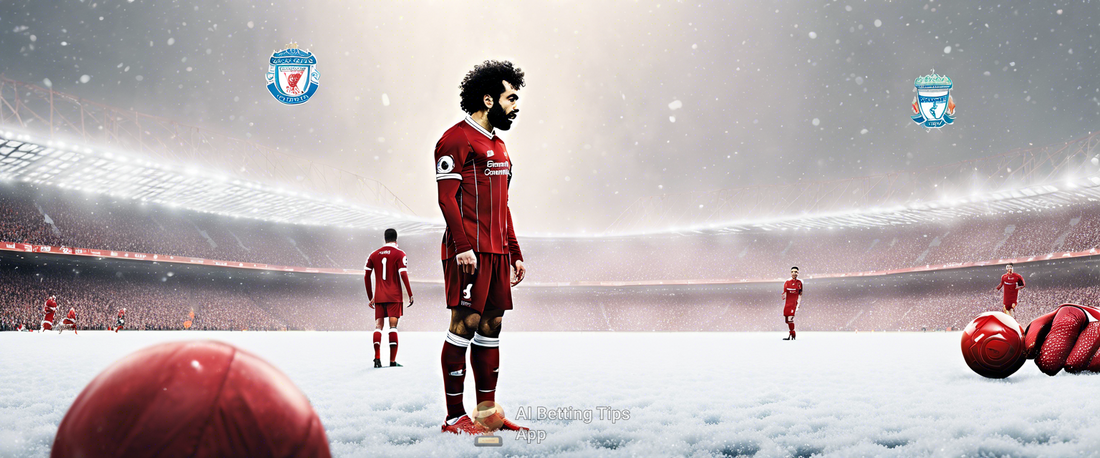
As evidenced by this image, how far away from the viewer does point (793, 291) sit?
15.4m

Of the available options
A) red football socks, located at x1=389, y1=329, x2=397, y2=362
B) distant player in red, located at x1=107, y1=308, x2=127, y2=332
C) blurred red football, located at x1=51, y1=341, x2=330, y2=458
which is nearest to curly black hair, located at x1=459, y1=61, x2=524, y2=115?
blurred red football, located at x1=51, y1=341, x2=330, y2=458

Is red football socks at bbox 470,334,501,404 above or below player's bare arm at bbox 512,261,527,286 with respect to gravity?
below

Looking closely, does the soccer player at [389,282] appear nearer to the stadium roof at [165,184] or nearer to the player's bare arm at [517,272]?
the player's bare arm at [517,272]

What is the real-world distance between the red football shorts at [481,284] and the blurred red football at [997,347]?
5050mm

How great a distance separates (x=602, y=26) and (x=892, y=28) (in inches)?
644

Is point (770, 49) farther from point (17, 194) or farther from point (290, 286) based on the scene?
point (17, 194)

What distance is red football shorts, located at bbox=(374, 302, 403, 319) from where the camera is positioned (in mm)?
8266

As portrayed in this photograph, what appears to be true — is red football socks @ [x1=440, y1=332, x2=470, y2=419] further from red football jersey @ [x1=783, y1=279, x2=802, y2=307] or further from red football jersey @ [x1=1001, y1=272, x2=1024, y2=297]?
red football jersey @ [x1=1001, y1=272, x2=1024, y2=297]

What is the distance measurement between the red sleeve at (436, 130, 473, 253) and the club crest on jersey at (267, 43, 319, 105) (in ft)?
55.7

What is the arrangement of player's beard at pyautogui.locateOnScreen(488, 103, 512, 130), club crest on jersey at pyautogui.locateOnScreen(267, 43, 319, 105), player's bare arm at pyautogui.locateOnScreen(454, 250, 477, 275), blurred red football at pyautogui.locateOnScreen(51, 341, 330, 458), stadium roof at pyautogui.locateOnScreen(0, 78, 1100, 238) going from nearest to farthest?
1. blurred red football at pyautogui.locateOnScreen(51, 341, 330, 458)
2. player's bare arm at pyautogui.locateOnScreen(454, 250, 477, 275)
3. player's beard at pyautogui.locateOnScreen(488, 103, 512, 130)
4. club crest on jersey at pyautogui.locateOnScreen(267, 43, 319, 105)
5. stadium roof at pyautogui.locateOnScreen(0, 78, 1100, 238)

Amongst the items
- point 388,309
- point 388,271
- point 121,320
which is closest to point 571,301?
point 121,320

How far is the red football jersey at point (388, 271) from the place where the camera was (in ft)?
26.7

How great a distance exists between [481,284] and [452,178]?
0.63 meters

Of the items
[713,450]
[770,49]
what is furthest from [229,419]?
[770,49]
